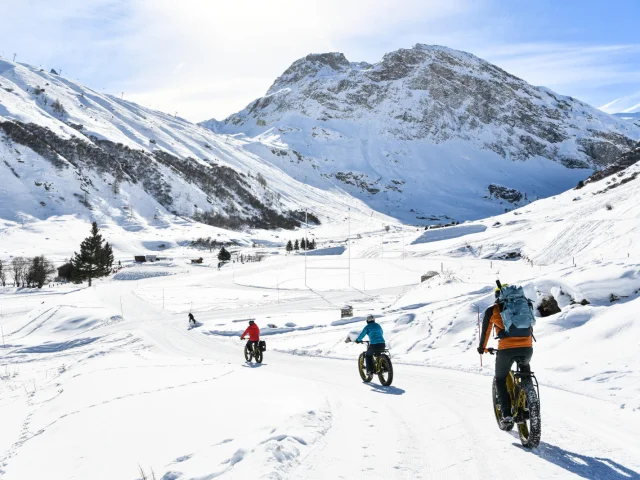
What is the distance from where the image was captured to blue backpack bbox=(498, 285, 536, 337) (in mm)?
6598

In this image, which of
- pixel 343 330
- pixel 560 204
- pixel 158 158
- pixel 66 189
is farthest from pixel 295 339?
pixel 158 158

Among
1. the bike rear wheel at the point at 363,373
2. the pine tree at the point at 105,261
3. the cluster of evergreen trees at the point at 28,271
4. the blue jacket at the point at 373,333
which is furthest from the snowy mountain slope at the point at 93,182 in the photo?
the blue jacket at the point at 373,333

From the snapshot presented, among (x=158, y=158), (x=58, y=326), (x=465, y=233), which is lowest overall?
(x=58, y=326)

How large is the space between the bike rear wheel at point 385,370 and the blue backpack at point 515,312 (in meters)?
5.19

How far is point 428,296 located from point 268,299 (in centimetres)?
2003

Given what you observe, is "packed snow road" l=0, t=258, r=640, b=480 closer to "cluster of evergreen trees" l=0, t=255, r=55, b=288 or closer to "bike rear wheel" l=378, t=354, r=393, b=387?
"bike rear wheel" l=378, t=354, r=393, b=387

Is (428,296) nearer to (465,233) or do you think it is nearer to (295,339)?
(295,339)

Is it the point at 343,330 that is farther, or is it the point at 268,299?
the point at 268,299

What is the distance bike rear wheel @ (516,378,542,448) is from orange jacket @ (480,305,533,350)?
485 millimetres

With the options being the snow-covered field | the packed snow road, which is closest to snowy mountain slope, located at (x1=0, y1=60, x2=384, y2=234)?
the snow-covered field

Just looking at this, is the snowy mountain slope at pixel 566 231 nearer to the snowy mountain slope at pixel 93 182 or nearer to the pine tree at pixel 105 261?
the pine tree at pixel 105 261

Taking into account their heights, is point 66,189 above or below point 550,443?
above

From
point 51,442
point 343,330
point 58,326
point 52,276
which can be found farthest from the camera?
point 52,276

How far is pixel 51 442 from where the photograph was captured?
8.98 m
